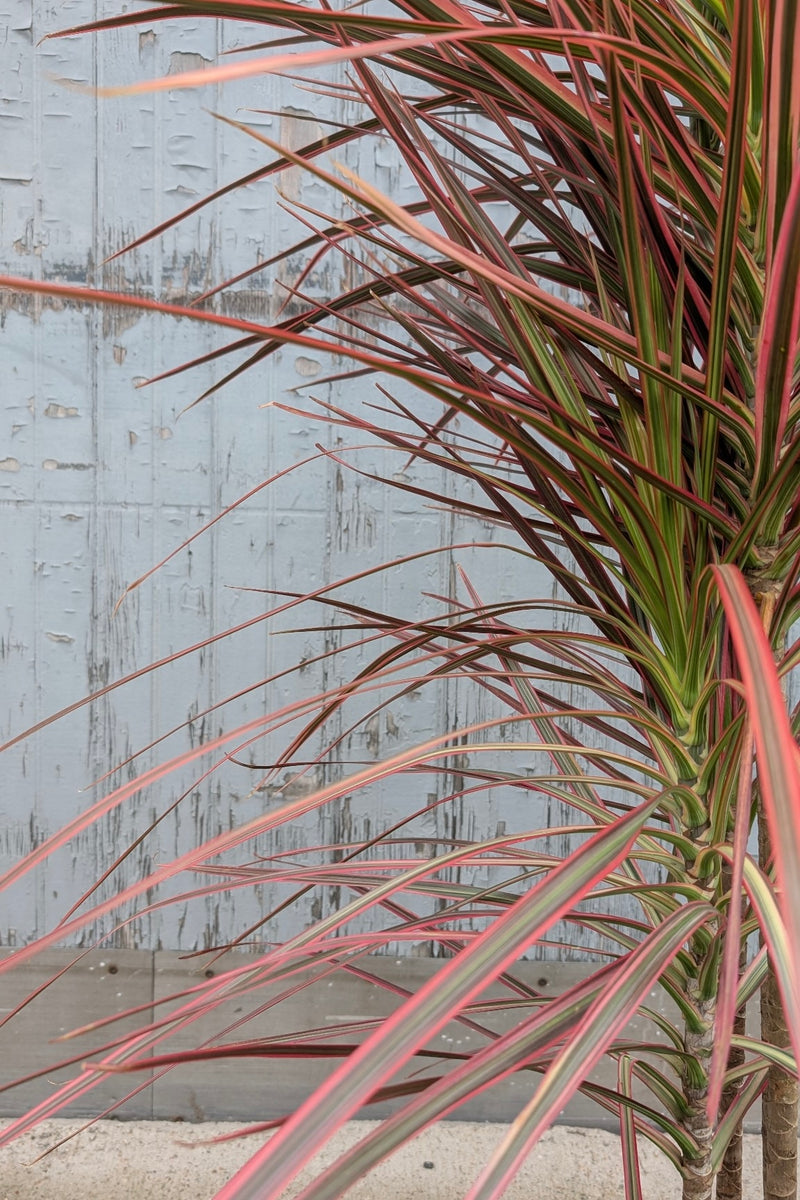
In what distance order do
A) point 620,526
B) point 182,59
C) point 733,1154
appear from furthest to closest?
point 182,59 < point 733,1154 < point 620,526

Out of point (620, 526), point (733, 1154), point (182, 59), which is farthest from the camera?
point (182, 59)

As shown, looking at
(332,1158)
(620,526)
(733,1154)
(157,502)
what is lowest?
(332,1158)

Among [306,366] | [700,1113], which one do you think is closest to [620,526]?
[700,1113]

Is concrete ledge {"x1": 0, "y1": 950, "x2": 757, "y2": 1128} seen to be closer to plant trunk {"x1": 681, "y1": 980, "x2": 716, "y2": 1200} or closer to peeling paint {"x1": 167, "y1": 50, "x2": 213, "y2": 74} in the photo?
plant trunk {"x1": 681, "y1": 980, "x2": 716, "y2": 1200}

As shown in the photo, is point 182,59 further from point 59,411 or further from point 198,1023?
point 198,1023

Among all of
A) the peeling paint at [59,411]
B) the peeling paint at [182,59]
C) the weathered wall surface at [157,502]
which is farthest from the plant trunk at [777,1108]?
the peeling paint at [182,59]

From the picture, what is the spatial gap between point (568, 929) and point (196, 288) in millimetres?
1149

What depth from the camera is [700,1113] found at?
55cm

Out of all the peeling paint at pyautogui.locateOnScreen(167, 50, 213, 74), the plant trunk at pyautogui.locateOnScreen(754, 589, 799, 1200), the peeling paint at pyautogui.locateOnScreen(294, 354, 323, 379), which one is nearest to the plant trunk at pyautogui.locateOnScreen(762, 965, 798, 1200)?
the plant trunk at pyautogui.locateOnScreen(754, 589, 799, 1200)

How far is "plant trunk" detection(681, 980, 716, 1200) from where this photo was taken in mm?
535

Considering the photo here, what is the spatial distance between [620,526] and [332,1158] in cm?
122

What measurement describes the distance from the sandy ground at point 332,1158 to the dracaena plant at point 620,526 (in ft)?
2.55

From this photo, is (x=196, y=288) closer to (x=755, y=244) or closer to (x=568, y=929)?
(x=755, y=244)

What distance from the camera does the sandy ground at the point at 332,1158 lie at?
4.17 feet
